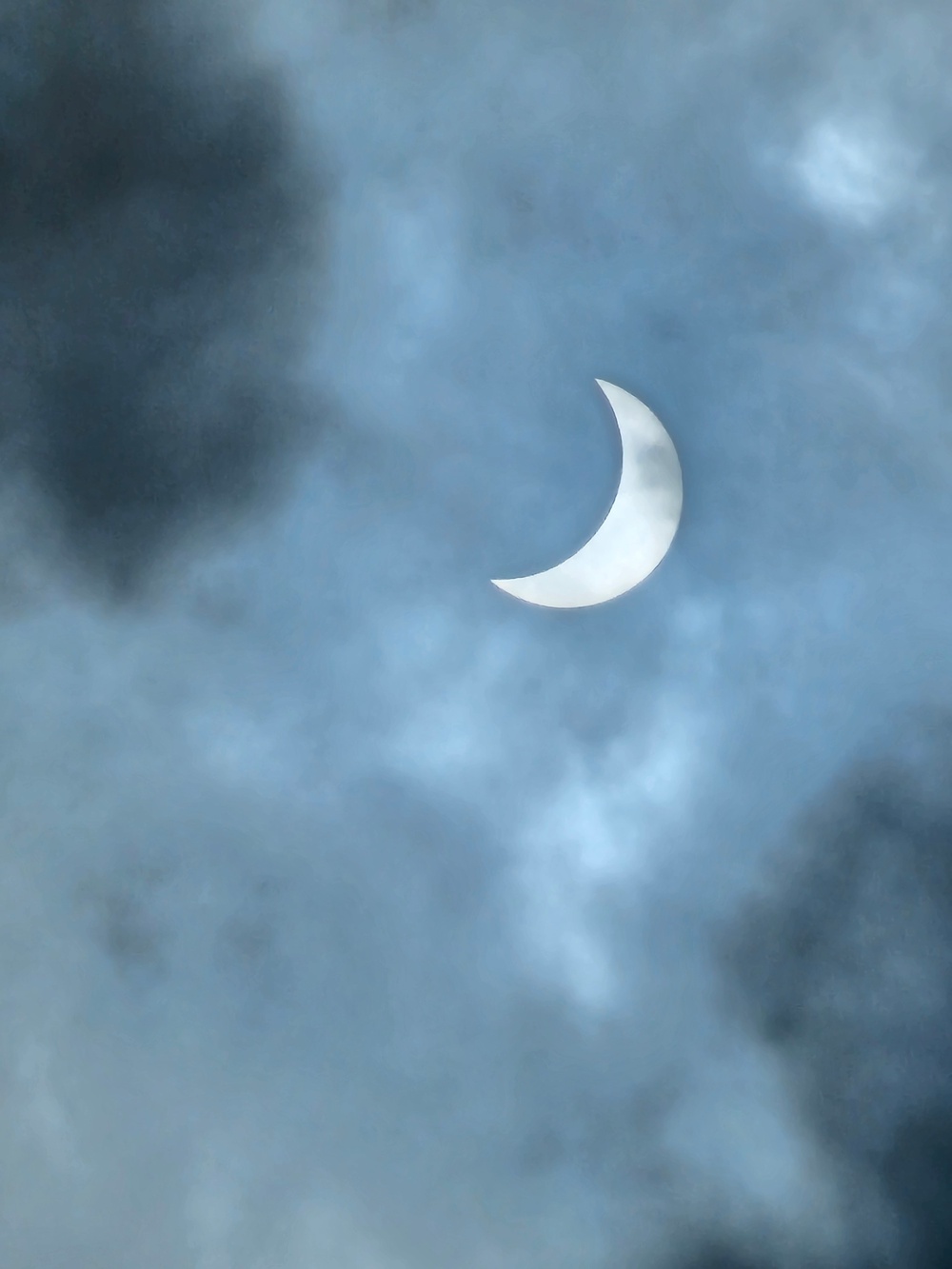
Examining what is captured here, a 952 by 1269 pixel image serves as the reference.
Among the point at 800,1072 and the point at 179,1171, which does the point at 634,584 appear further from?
the point at 179,1171

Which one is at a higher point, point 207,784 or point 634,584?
point 634,584

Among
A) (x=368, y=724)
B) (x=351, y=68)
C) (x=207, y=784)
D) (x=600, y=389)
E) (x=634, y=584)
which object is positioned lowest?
(x=207, y=784)

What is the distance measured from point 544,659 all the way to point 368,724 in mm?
5694

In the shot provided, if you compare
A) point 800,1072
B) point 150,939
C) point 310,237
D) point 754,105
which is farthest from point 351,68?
point 800,1072

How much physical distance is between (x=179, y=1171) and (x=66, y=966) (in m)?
6.97

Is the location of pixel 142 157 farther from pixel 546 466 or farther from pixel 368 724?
pixel 368 724

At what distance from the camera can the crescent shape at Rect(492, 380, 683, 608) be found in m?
39.0

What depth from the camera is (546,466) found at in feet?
130

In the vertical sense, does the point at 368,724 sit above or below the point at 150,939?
above

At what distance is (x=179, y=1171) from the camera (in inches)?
1549

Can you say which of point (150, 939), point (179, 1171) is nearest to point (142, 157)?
point (150, 939)

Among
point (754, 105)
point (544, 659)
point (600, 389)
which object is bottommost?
point (544, 659)

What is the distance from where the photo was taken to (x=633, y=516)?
3900 centimetres

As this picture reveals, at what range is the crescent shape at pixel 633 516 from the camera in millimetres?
39000
